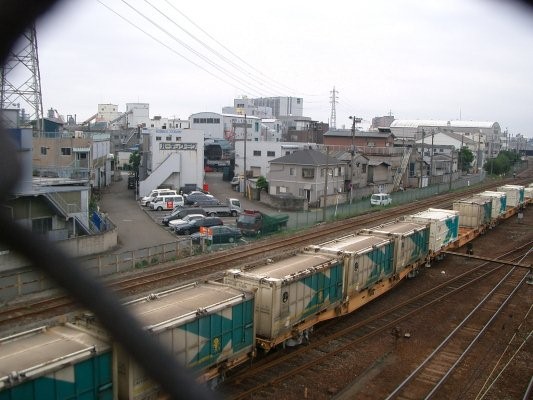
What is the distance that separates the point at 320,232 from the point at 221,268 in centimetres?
624

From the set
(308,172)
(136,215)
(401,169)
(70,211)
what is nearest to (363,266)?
(70,211)

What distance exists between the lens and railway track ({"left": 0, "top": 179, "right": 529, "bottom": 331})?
9859 millimetres

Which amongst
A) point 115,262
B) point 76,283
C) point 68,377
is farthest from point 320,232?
point 76,283

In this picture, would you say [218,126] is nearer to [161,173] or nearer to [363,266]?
[161,173]

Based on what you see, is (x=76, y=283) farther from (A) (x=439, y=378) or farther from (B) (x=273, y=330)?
(A) (x=439, y=378)

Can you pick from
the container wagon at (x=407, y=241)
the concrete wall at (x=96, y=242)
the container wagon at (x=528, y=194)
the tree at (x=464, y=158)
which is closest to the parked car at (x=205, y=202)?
the concrete wall at (x=96, y=242)

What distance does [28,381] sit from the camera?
4.56 meters

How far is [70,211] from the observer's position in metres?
15.5

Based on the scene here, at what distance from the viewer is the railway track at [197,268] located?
32.3ft

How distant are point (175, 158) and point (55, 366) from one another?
25.4 meters

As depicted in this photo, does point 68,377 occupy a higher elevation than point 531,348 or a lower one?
higher

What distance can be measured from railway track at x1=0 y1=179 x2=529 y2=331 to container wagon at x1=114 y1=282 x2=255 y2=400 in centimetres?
104

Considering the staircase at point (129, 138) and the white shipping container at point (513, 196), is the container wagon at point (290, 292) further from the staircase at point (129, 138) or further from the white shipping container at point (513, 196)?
the staircase at point (129, 138)

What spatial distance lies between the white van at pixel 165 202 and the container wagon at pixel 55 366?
18.5 meters
